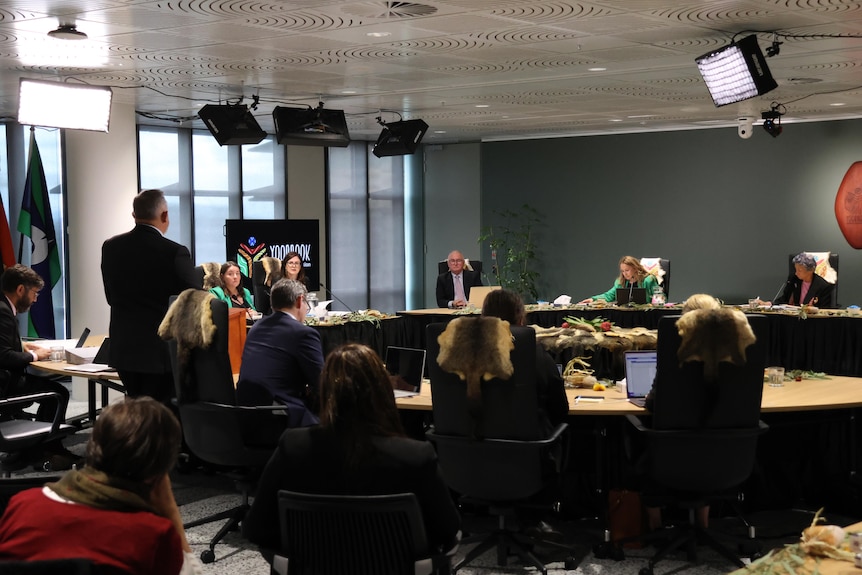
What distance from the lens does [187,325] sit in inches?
186

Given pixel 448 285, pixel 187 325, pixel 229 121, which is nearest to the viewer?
pixel 187 325

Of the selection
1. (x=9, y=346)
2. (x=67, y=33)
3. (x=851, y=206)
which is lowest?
(x=9, y=346)

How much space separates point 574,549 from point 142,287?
2.54m

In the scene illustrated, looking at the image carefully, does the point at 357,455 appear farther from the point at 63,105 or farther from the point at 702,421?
the point at 63,105

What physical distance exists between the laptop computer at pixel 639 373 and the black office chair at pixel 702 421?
1.62 feet

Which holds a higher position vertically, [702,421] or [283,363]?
[283,363]

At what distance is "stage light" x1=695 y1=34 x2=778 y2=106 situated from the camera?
21.5 feet

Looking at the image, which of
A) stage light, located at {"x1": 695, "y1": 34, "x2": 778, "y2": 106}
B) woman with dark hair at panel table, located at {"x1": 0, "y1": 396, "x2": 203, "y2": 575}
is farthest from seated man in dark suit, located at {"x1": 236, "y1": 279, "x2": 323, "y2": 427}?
stage light, located at {"x1": 695, "y1": 34, "x2": 778, "y2": 106}

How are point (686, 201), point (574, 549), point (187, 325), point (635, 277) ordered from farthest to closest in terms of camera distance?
point (686, 201) < point (635, 277) < point (574, 549) < point (187, 325)

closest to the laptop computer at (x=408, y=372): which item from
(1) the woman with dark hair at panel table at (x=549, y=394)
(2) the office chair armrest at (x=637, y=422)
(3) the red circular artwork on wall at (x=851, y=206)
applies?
(1) the woman with dark hair at panel table at (x=549, y=394)

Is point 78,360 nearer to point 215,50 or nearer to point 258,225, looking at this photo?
point 215,50

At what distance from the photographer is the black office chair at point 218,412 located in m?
4.75

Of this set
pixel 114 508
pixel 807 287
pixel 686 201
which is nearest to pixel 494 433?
pixel 114 508

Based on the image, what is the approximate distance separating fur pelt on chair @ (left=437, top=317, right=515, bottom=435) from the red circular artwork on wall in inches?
360
